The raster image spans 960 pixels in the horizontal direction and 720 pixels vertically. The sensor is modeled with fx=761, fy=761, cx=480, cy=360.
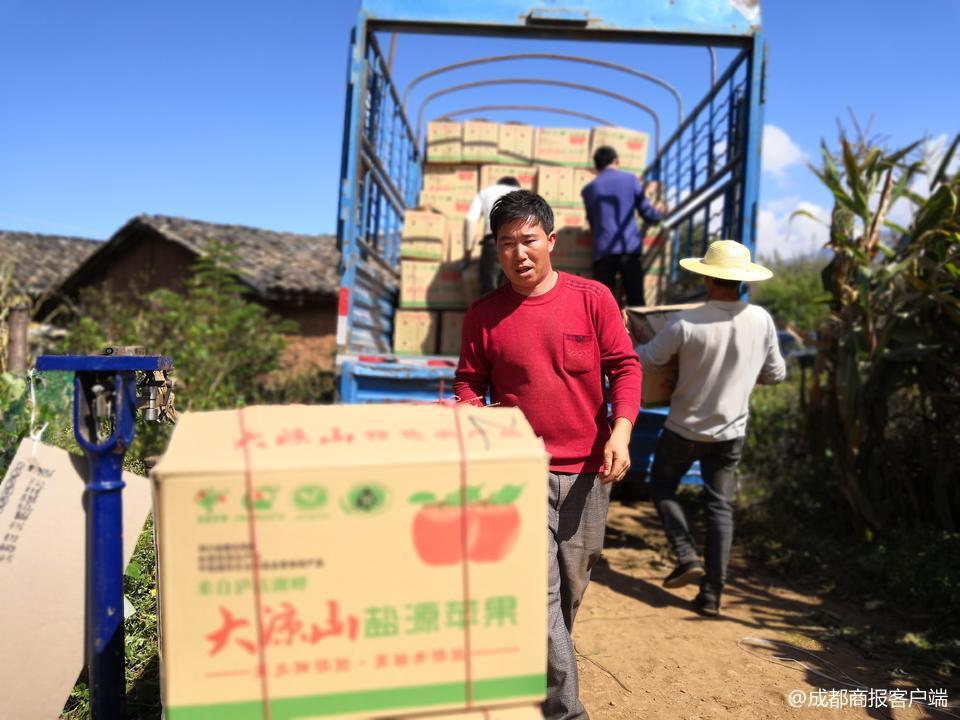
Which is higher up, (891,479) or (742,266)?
(742,266)

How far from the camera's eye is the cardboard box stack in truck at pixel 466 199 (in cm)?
626

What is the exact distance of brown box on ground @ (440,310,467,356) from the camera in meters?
6.19

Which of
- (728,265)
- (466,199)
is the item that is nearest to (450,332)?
(466,199)

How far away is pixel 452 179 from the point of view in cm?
698

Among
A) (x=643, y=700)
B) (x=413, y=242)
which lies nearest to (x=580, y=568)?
(x=643, y=700)

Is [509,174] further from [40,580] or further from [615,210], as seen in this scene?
[40,580]

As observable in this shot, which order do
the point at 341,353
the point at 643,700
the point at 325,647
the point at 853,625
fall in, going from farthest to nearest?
the point at 341,353
the point at 853,625
the point at 643,700
the point at 325,647

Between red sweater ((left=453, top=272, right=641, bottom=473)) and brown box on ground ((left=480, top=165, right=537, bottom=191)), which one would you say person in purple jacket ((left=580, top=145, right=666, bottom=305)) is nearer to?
brown box on ground ((left=480, top=165, right=537, bottom=191))

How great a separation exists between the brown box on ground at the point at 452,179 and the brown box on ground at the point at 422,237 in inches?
27.7

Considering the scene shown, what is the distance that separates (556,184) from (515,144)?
674 mm

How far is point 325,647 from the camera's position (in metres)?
1.39

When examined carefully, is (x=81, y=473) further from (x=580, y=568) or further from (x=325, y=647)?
(x=580, y=568)

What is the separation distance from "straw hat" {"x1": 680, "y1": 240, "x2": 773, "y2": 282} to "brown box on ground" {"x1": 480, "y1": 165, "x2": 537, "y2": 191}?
3.31m

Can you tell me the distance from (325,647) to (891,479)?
4607 millimetres
